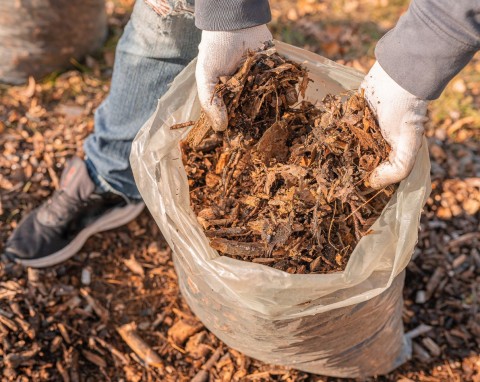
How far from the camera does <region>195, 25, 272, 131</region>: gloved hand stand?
133cm

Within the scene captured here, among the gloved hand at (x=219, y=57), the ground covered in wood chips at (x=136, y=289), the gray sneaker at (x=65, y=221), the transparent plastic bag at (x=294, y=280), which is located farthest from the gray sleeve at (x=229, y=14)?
the ground covered in wood chips at (x=136, y=289)

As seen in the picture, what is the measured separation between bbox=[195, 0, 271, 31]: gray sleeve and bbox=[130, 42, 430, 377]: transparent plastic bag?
0.29m

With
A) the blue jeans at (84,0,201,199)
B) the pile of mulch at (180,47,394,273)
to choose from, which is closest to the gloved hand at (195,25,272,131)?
the pile of mulch at (180,47,394,273)

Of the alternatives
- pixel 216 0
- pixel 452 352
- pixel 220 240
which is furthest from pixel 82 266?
pixel 452 352

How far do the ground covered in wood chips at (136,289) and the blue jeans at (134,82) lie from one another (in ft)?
1.01

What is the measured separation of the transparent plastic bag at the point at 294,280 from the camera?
1267 mm

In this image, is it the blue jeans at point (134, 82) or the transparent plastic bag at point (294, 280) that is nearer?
the transparent plastic bag at point (294, 280)

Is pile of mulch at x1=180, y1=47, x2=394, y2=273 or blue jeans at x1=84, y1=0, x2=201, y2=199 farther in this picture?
blue jeans at x1=84, y1=0, x2=201, y2=199

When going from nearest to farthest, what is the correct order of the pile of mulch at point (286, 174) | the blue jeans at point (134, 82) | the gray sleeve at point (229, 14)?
the gray sleeve at point (229, 14) < the pile of mulch at point (286, 174) < the blue jeans at point (134, 82)

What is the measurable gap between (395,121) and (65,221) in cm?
131

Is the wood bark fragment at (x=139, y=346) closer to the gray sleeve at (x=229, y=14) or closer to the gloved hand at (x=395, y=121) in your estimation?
the gloved hand at (x=395, y=121)

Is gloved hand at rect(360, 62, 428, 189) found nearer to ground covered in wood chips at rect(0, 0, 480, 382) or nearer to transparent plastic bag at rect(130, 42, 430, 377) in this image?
transparent plastic bag at rect(130, 42, 430, 377)

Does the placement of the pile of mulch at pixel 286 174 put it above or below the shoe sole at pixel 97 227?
above

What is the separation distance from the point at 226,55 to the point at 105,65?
63.9 inches
